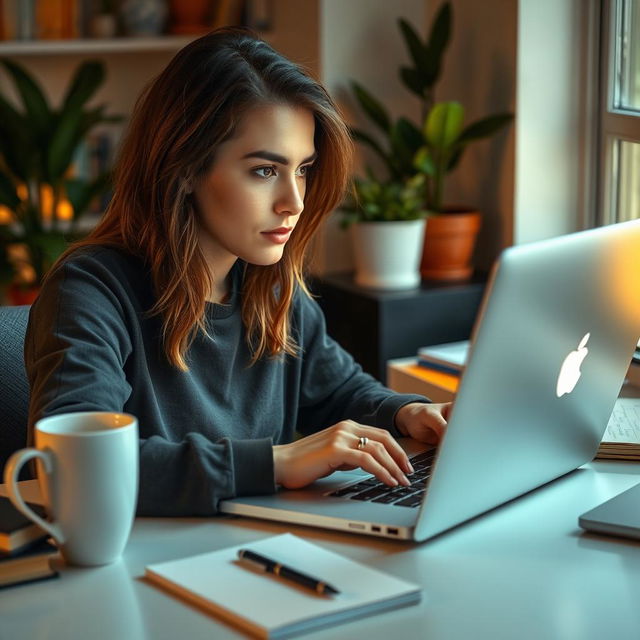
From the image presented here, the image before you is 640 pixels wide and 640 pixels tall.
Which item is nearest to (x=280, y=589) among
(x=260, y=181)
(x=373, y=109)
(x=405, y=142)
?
(x=260, y=181)

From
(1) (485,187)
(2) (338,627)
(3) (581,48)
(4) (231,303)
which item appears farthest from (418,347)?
(2) (338,627)

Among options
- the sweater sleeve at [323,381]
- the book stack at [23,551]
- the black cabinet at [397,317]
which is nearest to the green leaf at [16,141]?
the black cabinet at [397,317]

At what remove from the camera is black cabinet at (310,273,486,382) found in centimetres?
254

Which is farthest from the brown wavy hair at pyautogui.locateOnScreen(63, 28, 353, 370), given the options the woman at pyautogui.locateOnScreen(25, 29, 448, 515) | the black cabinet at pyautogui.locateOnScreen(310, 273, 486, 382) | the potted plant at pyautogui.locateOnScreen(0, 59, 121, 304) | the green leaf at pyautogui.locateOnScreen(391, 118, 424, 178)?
the potted plant at pyautogui.locateOnScreen(0, 59, 121, 304)

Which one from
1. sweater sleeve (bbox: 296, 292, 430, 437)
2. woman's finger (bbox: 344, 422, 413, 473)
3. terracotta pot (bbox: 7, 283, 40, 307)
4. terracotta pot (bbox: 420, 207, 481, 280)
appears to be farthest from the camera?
terracotta pot (bbox: 7, 283, 40, 307)

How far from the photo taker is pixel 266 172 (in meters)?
1.43

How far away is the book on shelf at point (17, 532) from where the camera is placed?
40.5 inches

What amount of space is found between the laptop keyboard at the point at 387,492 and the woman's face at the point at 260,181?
1.22 feet

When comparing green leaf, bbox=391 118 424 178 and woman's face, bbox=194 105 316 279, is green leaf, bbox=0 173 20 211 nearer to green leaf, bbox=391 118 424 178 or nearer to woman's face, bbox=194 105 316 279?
green leaf, bbox=391 118 424 178

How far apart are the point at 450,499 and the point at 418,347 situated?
5.03 feet

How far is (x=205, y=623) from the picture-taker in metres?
0.92

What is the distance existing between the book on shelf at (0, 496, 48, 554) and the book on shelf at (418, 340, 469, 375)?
46.0 inches

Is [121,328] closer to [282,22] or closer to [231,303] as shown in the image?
[231,303]

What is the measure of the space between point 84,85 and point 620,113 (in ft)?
5.88
